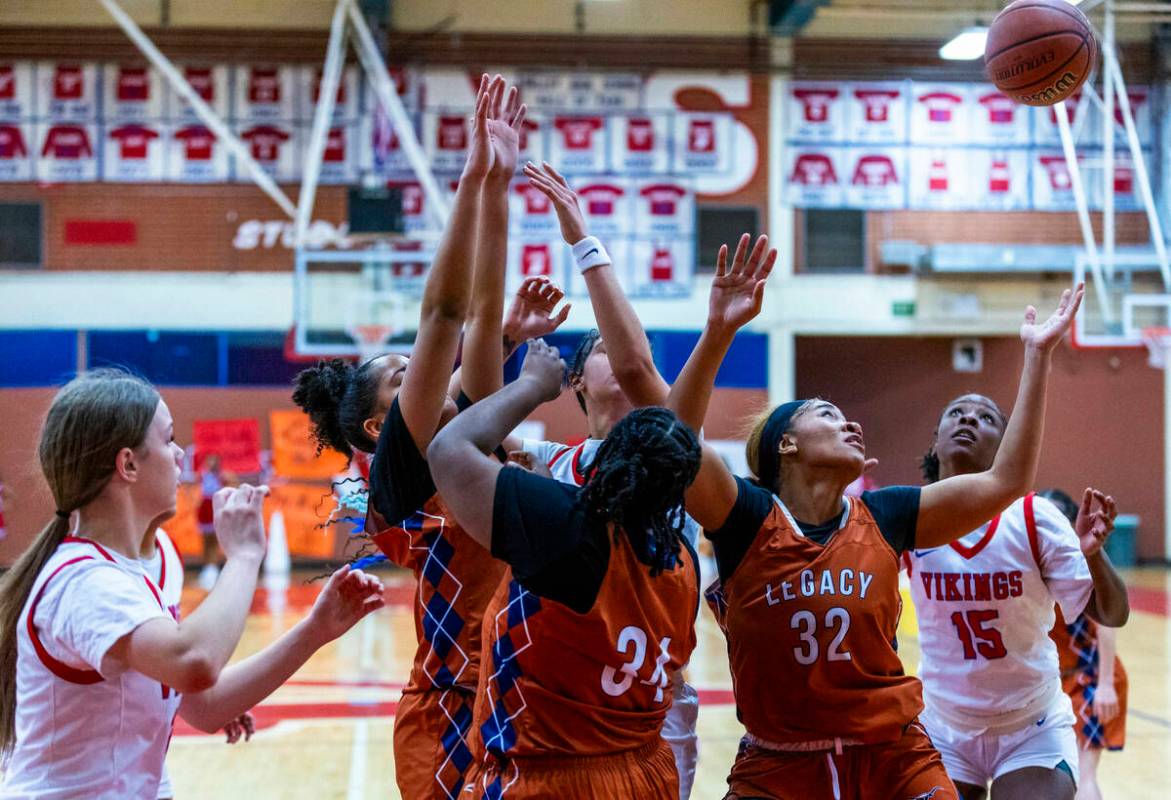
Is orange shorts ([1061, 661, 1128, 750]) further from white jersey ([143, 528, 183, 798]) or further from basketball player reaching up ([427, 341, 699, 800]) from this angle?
Answer: white jersey ([143, 528, 183, 798])

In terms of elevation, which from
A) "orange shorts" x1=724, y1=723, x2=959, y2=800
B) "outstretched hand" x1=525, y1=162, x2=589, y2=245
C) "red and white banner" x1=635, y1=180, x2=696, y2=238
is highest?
"red and white banner" x1=635, y1=180, x2=696, y2=238

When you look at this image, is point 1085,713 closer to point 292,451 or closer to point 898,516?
point 898,516

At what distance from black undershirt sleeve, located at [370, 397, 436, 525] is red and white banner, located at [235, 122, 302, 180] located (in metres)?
13.3

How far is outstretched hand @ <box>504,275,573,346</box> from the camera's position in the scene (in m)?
3.16

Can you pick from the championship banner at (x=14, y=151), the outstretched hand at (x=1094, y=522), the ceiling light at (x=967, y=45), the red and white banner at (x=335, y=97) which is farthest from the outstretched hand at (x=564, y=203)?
the championship banner at (x=14, y=151)

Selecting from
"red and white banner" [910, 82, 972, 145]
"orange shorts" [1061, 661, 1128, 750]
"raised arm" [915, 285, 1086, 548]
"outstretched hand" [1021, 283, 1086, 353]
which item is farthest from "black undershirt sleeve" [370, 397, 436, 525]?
"red and white banner" [910, 82, 972, 145]

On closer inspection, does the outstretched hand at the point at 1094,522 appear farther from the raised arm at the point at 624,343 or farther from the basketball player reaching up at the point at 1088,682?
the raised arm at the point at 624,343

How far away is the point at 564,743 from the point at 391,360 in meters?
1.19

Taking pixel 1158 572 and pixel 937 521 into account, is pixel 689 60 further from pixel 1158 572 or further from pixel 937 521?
Answer: pixel 937 521

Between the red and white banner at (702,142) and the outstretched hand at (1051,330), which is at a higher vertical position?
the red and white banner at (702,142)

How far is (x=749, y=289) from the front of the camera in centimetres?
280

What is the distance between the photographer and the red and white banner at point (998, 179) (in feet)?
51.6

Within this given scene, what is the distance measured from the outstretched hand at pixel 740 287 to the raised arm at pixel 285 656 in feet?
3.25

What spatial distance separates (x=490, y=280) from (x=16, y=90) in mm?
14328
